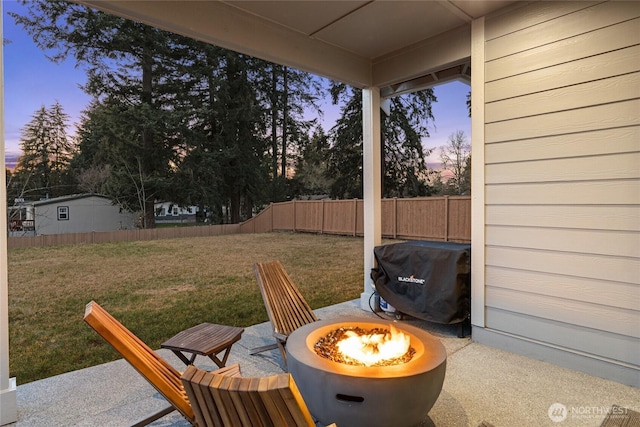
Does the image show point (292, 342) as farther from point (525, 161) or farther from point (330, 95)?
point (330, 95)

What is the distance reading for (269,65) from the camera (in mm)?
14242

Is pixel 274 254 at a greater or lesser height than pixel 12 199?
lesser

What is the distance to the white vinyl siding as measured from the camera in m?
2.24

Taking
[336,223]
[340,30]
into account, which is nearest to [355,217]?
[336,223]

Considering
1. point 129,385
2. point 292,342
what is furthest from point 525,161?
point 129,385

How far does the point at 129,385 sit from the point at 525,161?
10.5 ft

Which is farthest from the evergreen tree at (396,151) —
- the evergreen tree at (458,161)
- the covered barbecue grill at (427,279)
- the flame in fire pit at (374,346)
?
the flame in fire pit at (374,346)

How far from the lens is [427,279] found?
323 cm

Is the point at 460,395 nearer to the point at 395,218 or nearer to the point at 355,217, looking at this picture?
the point at 395,218

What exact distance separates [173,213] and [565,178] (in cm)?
1198

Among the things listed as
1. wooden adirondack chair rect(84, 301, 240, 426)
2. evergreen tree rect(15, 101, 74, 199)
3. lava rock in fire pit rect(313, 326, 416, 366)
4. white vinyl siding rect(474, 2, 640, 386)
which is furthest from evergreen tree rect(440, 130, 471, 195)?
evergreen tree rect(15, 101, 74, 199)

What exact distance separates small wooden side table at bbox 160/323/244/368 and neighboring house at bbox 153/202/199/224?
1050cm

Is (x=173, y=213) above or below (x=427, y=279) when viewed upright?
above

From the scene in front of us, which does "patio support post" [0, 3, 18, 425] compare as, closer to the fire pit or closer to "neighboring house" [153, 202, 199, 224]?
the fire pit
